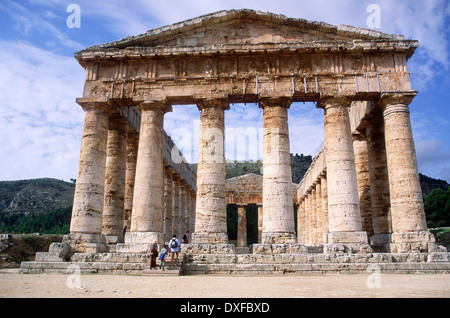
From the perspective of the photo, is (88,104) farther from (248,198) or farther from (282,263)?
(248,198)

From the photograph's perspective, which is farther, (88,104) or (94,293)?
(88,104)

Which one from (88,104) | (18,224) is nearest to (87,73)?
(88,104)

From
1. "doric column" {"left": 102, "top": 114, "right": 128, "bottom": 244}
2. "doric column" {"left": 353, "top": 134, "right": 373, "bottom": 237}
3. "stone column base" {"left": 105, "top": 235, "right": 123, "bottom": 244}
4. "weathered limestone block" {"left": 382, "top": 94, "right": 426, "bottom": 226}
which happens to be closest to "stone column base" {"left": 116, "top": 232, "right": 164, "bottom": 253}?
"stone column base" {"left": 105, "top": 235, "right": 123, "bottom": 244}

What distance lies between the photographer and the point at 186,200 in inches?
1364

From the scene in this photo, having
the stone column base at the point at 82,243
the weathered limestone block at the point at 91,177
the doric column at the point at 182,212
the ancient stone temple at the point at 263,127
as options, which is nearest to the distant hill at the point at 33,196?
the doric column at the point at 182,212

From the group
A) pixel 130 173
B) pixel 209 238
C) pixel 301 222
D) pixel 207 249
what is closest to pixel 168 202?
pixel 130 173

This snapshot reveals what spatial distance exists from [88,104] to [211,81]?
6.22 m

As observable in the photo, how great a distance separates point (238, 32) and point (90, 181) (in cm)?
1034

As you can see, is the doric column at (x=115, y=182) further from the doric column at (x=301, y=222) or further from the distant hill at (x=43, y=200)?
the distant hill at (x=43, y=200)

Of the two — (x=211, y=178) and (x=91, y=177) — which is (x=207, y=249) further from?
(x=91, y=177)

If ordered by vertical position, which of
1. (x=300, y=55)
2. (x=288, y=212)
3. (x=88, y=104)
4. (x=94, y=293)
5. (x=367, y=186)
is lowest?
(x=94, y=293)

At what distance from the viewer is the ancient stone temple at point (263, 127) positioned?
15469mm

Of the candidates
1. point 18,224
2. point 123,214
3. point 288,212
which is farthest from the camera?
point 18,224
